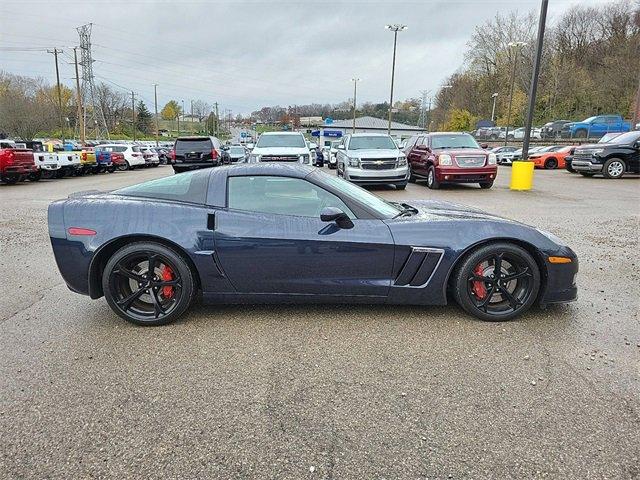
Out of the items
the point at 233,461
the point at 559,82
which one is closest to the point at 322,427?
the point at 233,461

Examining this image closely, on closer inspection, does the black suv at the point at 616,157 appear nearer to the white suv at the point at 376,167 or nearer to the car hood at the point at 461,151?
the car hood at the point at 461,151

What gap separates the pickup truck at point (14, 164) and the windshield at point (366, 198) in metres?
16.4

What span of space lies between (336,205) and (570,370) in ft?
6.69

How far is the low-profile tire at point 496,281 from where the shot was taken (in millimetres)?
3602

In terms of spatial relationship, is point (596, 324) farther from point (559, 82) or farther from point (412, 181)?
point (559, 82)

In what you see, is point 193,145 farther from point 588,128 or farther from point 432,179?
point 588,128

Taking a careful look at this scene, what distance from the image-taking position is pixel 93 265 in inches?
143

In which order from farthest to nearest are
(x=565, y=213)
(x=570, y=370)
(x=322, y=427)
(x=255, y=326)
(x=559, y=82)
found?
(x=559, y=82)
(x=565, y=213)
(x=255, y=326)
(x=570, y=370)
(x=322, y=427)

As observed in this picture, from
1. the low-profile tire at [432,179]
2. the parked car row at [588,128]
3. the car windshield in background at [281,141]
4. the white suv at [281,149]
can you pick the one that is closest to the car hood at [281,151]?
the white suv at [281,149]

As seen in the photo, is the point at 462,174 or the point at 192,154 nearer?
the point at 462,174

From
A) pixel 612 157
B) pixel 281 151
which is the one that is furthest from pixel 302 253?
pixel 612 157

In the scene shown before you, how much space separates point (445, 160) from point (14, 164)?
591 inches

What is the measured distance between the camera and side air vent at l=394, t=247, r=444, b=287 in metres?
3.55

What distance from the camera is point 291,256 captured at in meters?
3.56
